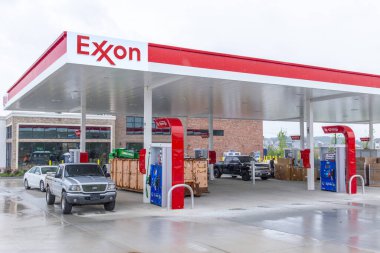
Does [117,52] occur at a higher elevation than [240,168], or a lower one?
higher

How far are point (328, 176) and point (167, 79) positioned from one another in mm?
9882

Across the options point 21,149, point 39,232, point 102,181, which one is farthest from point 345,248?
point 21,149

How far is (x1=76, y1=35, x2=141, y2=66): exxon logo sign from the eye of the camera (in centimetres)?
1267

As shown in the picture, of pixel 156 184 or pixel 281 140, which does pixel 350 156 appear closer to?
pixel 156 184

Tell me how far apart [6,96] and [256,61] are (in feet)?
49.5

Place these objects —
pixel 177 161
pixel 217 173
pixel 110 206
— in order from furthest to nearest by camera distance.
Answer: pixel 217 173 → pixel 177 161 → pixel 110 206

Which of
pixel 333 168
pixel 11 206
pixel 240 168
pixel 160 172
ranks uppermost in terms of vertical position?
pixel 160 172

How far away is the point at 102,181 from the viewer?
1402 cm

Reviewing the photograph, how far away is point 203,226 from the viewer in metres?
11.3

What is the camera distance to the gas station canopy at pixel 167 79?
1323cm

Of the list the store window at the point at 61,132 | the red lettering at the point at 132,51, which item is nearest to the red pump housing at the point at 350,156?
the red lettering at the point at 132,51

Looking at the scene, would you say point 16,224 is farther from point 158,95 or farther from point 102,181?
point 158,95

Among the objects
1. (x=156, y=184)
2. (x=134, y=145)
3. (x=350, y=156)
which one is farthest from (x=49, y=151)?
(x=350, y=156)

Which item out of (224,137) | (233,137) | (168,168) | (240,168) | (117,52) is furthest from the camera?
(233,137)
